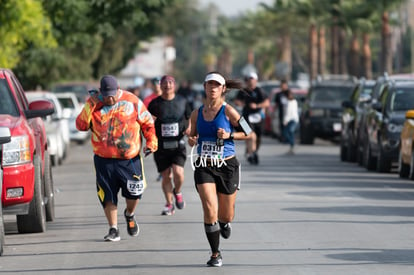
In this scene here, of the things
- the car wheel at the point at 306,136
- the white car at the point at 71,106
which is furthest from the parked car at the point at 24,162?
the car wheel at the point at 306,136

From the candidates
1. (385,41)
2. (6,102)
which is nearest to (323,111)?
(385,41)

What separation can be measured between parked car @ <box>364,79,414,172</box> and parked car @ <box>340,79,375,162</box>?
6.32 feet

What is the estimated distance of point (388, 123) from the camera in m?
22.5

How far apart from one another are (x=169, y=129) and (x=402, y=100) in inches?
328

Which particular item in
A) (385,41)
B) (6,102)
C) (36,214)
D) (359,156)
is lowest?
(359,156)

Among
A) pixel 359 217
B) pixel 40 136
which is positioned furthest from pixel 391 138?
pixel 40 136

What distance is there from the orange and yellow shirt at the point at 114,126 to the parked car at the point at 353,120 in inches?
523

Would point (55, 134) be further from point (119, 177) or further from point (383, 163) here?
point (119, 177)

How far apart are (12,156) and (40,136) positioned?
196 centimetres

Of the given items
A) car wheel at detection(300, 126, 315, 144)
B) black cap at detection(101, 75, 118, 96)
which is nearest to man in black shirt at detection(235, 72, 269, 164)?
car wheel at detection(300, 126, 315, 144)

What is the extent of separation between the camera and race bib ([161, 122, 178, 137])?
16.0 metres

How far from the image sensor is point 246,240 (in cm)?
1271

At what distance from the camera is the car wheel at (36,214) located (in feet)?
44.0

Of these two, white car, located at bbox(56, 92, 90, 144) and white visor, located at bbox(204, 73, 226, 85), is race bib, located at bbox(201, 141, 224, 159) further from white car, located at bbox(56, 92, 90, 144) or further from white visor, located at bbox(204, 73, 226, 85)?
white car, located at bbox(56, 92, 90, 144)
